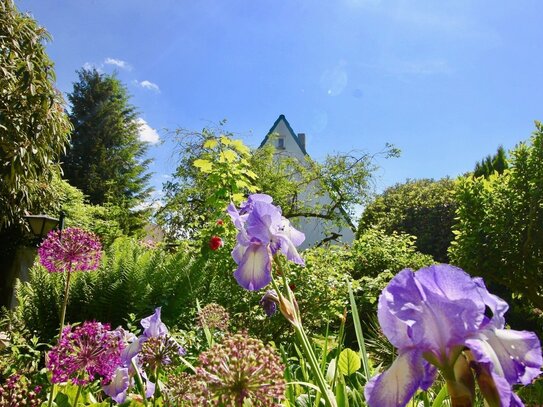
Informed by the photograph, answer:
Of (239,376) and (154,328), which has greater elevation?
(154,328)

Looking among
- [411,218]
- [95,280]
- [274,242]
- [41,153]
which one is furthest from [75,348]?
[411,218]

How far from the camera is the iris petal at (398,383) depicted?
1.83 ft

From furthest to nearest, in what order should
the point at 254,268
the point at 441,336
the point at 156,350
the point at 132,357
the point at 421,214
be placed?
the point at 421,214 → the point at 132,357 → the point at 156,350 → the point at 254,268 → the point at 441,336

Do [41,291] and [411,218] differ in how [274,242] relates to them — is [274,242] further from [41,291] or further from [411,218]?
[411,218]

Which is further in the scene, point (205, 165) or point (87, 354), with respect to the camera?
point (205, 165)

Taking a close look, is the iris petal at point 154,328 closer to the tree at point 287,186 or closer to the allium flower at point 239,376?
the allium flower at point 239,376

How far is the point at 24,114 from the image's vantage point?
8.01 meters

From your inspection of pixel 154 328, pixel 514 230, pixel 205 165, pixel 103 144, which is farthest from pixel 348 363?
pixel 103 144

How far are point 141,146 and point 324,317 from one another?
2134 centimetres

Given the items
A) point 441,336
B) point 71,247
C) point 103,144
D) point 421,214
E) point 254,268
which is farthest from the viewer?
point 103,144

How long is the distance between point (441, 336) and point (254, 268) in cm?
58

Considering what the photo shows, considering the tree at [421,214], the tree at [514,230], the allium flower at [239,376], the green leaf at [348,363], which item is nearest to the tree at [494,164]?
the tree at [421,214]

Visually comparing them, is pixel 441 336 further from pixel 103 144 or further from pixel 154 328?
pixel 103 144

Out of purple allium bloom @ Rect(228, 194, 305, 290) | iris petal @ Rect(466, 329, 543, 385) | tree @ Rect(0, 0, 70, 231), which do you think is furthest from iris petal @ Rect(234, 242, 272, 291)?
tree @ Rect(0, 0, 70, 231)
